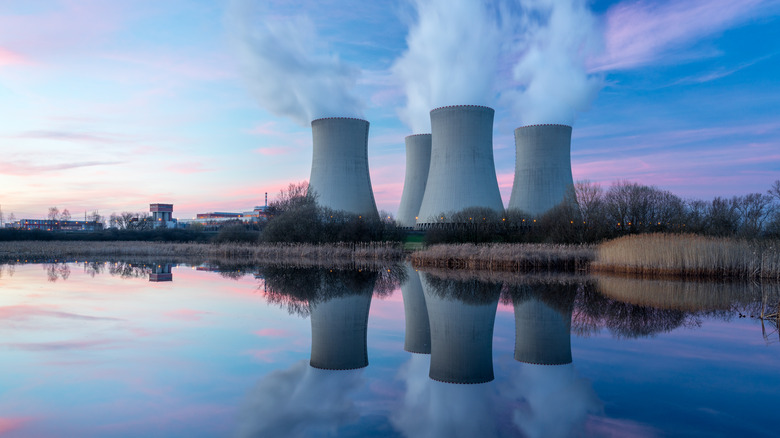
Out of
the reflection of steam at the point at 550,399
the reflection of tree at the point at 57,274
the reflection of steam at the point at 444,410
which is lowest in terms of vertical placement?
the reflection of steam at the point at 444,410

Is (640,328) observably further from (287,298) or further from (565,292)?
(287,298)

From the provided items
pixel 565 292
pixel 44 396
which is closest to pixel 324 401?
pixel 44 396

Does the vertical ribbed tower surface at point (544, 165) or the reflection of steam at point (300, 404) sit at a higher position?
the vertical ribbed tower surface at point (544, 165)

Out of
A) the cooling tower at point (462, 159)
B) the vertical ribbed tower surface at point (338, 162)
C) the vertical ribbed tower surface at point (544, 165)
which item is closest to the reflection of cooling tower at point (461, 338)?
the cooling tower at point (462, 159)

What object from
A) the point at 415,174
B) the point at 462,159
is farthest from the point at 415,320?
the point at 415,174

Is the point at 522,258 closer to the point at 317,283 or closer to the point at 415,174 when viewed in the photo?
the point at 317,283

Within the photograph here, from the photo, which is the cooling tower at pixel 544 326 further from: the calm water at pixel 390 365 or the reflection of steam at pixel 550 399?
the reflection of steam at pixel 550 399

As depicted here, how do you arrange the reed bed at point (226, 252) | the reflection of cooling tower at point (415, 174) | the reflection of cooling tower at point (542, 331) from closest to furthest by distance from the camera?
1. the reflection of cooling tower at point (542, 331)
2. the reed bed at point (226, 252)
3. the reflection of cooling tower at point (415, 174)
